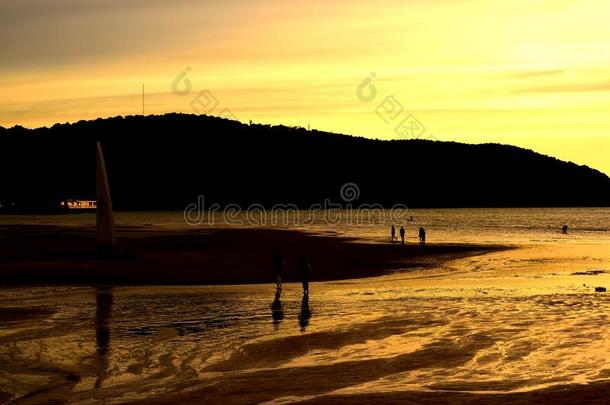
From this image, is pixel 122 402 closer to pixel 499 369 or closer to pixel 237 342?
pixel 237 342

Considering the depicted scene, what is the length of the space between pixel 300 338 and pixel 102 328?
5.45 m

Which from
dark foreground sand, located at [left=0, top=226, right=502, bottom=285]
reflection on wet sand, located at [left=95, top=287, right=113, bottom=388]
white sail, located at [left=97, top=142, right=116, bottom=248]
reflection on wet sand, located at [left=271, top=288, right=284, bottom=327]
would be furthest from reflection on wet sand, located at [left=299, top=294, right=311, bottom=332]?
white sail, located at [left=97, top=142, right=116, bottom=248]

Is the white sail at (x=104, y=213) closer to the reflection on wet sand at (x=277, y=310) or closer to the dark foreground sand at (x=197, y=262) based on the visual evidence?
the dark foreground sand at (x=197, y=262)

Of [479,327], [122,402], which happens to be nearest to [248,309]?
[479,327]

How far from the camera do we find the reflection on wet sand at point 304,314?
2359cm

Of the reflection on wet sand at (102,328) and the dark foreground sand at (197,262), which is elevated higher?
the dark foreground sand at (197,262)

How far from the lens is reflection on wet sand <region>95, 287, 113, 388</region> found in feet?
57.7

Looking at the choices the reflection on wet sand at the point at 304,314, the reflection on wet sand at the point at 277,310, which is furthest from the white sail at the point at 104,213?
the reflection on wet sand at the point at 304,314

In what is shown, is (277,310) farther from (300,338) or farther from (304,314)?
(300,338)

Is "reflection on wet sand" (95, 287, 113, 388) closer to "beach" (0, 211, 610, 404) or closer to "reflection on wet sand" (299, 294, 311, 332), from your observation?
"beach" (0, 211, 610, 404)

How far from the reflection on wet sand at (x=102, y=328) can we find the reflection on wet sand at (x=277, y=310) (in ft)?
15.5

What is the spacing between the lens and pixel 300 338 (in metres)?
21.3

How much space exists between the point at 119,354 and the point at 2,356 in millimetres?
2537

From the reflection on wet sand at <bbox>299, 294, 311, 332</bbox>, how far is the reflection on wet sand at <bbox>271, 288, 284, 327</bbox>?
623 millimetres
